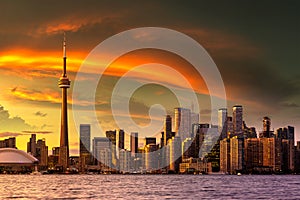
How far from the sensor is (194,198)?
130 metres

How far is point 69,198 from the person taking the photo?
121500 mm

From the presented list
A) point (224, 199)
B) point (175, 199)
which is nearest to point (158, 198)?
point (175, 199)

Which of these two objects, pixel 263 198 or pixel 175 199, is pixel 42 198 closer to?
pixel 175 199

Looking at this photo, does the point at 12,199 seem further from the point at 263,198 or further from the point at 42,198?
the point at 263,198

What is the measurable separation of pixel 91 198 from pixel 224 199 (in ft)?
87.1

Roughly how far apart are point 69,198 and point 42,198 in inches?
242

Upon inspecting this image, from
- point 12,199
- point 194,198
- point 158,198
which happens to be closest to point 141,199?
point 158,198

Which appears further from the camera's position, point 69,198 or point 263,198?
point 263,198

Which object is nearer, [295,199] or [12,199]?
[12,199]

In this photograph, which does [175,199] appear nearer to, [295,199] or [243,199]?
[243,199]

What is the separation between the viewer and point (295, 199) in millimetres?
128250

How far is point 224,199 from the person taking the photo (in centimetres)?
12681

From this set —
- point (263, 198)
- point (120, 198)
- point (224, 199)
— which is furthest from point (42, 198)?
point (263, 198)

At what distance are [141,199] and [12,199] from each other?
24.4m
